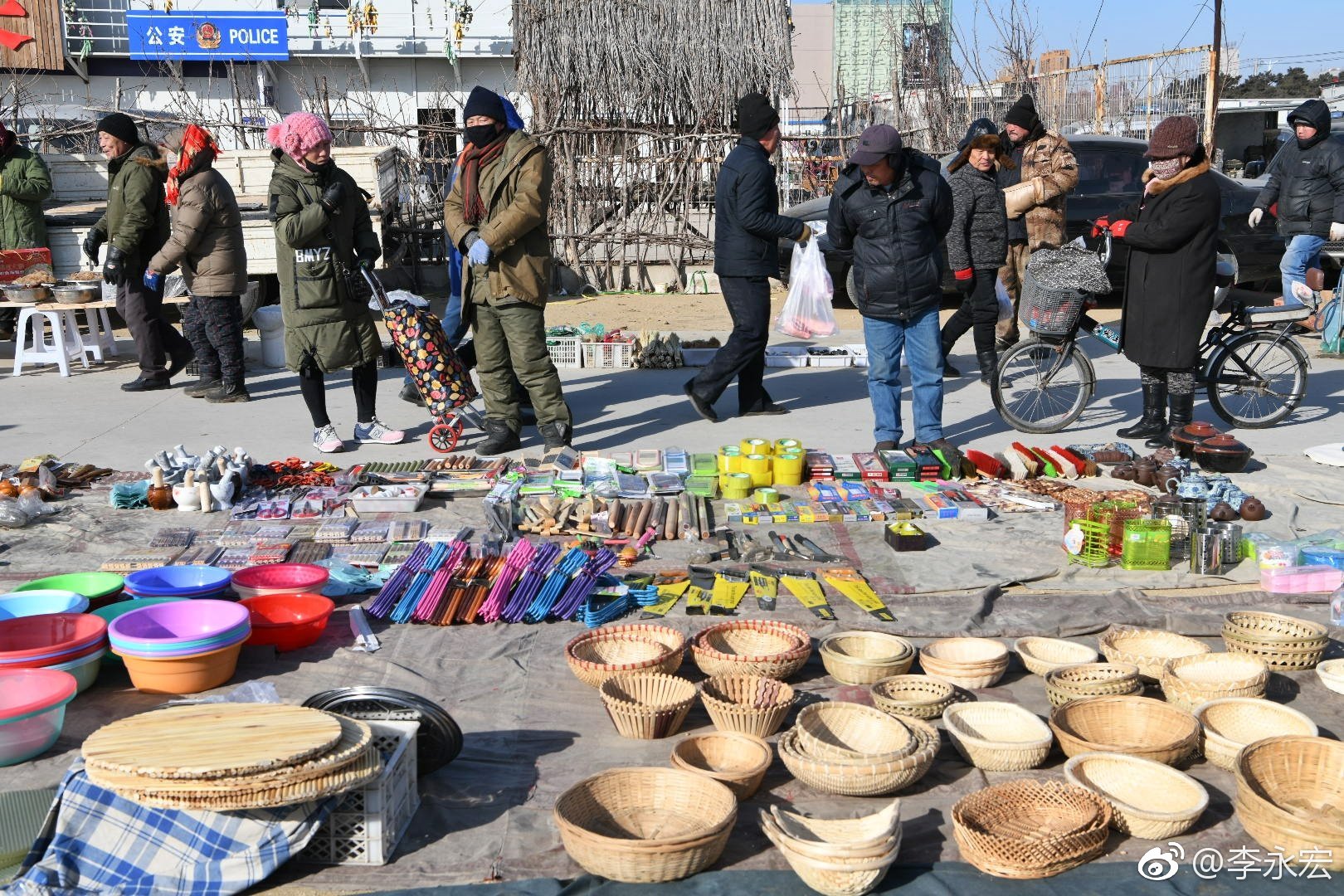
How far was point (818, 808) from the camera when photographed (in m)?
3.26

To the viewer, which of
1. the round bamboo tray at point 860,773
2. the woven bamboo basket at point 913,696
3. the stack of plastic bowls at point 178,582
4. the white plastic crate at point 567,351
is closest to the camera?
the round bamboo tray at point 860,773

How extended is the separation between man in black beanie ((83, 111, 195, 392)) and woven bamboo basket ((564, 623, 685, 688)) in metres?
6.09

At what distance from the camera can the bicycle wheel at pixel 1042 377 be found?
745 cm

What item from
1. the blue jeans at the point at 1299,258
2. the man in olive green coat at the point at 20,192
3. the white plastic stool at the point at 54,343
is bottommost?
the white plastic stool at the point at 54,343

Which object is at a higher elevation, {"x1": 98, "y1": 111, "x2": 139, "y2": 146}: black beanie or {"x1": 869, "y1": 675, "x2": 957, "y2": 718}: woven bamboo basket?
{"x1": 98, "y1": 111, "x2": 139, "y2": 146}: black beanie

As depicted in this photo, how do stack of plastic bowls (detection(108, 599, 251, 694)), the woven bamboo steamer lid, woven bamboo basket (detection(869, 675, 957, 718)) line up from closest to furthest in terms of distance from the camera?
the woven bamboo steamer lid, woven bamboo basket (detection(869, 675, 957, 718)), stack of plastic bowls (detection(108, 599, 251, 694))

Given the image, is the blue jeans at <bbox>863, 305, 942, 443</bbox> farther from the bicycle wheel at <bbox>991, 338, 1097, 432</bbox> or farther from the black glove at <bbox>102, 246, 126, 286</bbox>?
the black glove at <bbox>102, 246, 126, 286</bbox>

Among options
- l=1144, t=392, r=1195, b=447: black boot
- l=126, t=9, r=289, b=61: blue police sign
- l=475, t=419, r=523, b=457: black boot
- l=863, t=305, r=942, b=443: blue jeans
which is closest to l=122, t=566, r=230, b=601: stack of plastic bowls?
l=475, t=419, r=523, b=457: black boot

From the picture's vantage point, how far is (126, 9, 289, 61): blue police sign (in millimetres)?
26797

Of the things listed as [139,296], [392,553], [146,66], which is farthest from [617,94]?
[146,66]

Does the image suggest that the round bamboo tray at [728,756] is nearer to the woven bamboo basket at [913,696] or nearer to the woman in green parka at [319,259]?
the woven bamboo basket at [913,696]

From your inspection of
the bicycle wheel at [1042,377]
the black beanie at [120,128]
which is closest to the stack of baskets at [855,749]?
the bicycle wheel at [1042,377]

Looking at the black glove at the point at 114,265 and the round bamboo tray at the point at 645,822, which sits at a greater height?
the black glove at the point at 114,265

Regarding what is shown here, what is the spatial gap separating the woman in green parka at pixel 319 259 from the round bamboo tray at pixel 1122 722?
4904 mm
